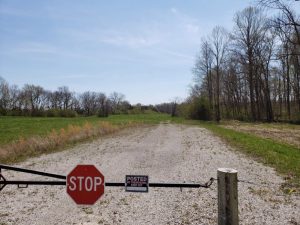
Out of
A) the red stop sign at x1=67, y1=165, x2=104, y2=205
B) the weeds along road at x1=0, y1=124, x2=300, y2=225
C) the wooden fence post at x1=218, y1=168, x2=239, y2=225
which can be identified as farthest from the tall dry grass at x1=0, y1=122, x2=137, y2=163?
the wooden fence post at x1=218, y1=168, x2=239, y2=225

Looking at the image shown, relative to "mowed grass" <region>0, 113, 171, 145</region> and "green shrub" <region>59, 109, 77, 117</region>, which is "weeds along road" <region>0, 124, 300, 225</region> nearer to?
"mowed grass" <region>0, 113, 171, 145</region>

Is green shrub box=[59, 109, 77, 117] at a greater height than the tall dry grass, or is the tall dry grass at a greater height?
green shrub box=[59, 109, 77, 117]

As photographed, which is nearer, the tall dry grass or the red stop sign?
the red stop sign

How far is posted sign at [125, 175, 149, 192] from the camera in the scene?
3.58 m

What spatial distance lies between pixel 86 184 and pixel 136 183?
0.52 metres

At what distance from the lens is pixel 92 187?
11.7 feet

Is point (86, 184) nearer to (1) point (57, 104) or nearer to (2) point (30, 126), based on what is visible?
(2) point (30, 126)

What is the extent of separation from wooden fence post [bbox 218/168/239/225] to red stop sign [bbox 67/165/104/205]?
123 cm

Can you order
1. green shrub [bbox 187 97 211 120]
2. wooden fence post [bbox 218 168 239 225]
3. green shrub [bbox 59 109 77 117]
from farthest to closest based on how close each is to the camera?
green shrub [bbox 59 109 77 117] < green shrub [bbox 187 97 211 120] < wooden fence post [bbox 218 168 239 225]

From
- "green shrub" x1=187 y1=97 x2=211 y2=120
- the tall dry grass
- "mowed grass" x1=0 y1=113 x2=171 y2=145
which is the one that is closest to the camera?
the tall dry grass

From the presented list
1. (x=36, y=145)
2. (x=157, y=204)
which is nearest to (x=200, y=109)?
(x=36, y=145)

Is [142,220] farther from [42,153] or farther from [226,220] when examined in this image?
[42,153]

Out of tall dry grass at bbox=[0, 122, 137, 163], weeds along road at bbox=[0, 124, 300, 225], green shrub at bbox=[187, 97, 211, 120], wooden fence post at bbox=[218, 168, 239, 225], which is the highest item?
green shrub at bbox=[187, 97, 211, 120]

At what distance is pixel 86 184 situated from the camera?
3.59 metres
